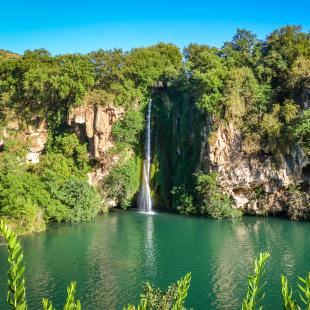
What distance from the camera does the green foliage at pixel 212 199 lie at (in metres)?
33.1

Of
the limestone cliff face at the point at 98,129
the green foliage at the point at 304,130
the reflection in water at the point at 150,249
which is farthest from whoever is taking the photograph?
the limestone cliff face at the point at 98,129

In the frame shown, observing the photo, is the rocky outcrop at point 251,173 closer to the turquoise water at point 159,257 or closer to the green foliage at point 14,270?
the turquoise water at point 159,257

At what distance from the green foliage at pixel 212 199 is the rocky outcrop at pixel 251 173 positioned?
0.61 m

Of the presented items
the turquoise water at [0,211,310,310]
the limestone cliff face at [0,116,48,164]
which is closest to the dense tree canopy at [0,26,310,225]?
the limestone cliff face at [0,116,48,164]

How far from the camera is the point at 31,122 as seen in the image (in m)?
38.8

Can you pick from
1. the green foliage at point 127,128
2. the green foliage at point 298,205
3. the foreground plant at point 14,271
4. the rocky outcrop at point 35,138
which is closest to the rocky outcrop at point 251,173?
the green foliage at point 298,205

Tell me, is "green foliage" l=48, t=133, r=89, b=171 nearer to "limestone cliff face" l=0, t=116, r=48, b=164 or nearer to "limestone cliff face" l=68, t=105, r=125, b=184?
"limestone cliff face" l=68, t=105, r=125, b=184

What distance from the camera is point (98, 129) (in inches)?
1451

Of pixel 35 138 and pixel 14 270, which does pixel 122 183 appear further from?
pixel 14 270

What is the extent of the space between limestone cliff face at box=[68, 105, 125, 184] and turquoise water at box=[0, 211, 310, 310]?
6588 mm

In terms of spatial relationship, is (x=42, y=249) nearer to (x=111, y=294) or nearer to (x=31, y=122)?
(x=111, y=294)

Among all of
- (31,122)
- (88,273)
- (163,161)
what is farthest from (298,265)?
(31,122)

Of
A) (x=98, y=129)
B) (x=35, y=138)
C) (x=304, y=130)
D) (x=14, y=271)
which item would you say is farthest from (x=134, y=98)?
(x=14, y=271)

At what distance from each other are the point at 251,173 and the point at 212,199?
380cm
